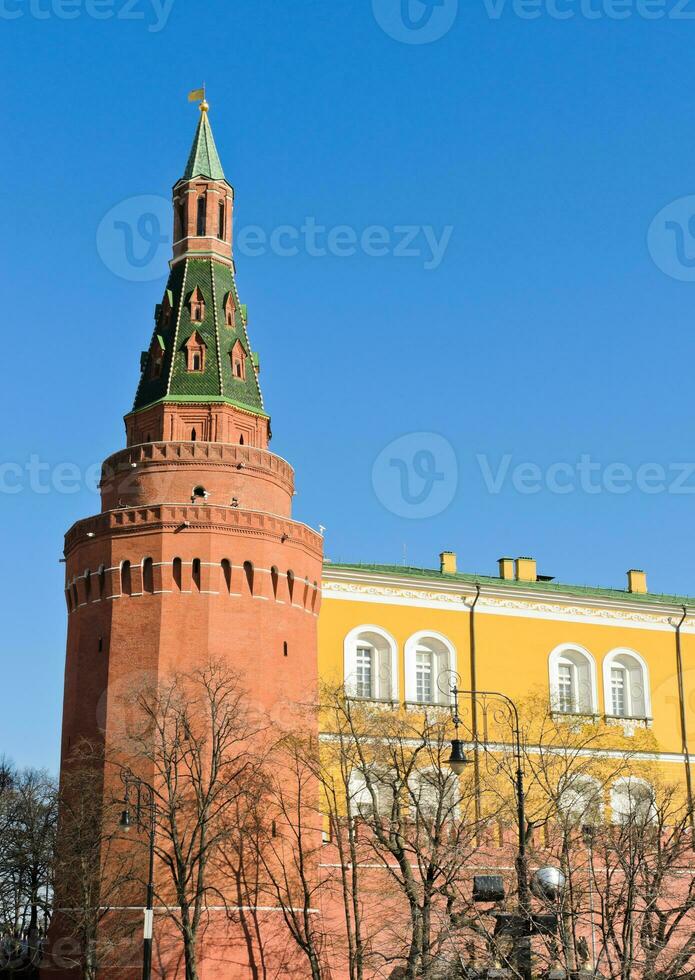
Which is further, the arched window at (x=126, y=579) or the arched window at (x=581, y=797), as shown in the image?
the arched window at (x=126, y=579)

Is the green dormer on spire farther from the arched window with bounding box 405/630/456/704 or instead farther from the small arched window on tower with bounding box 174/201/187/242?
the arched window with bounding box 405/630/456/704

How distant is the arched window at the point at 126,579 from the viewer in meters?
44.8

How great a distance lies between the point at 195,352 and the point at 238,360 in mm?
1582

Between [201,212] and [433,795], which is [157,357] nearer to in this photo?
[201,212]

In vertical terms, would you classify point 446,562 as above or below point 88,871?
above

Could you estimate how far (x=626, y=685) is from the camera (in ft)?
183

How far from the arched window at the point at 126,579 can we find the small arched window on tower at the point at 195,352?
302 inches

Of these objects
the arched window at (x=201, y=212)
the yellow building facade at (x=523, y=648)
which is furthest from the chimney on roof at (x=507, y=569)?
the arched window at (x=201, y=212)

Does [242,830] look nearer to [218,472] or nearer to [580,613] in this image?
[218,472]

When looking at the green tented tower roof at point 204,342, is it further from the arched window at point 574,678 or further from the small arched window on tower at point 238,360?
the arched window at point 574,678

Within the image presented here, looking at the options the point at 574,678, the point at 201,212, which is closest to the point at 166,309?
the point at 201,212

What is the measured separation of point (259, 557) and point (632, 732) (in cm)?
1804

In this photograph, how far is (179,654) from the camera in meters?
43.5

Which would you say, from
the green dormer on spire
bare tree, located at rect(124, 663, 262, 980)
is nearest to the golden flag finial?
the green dormer on spire
